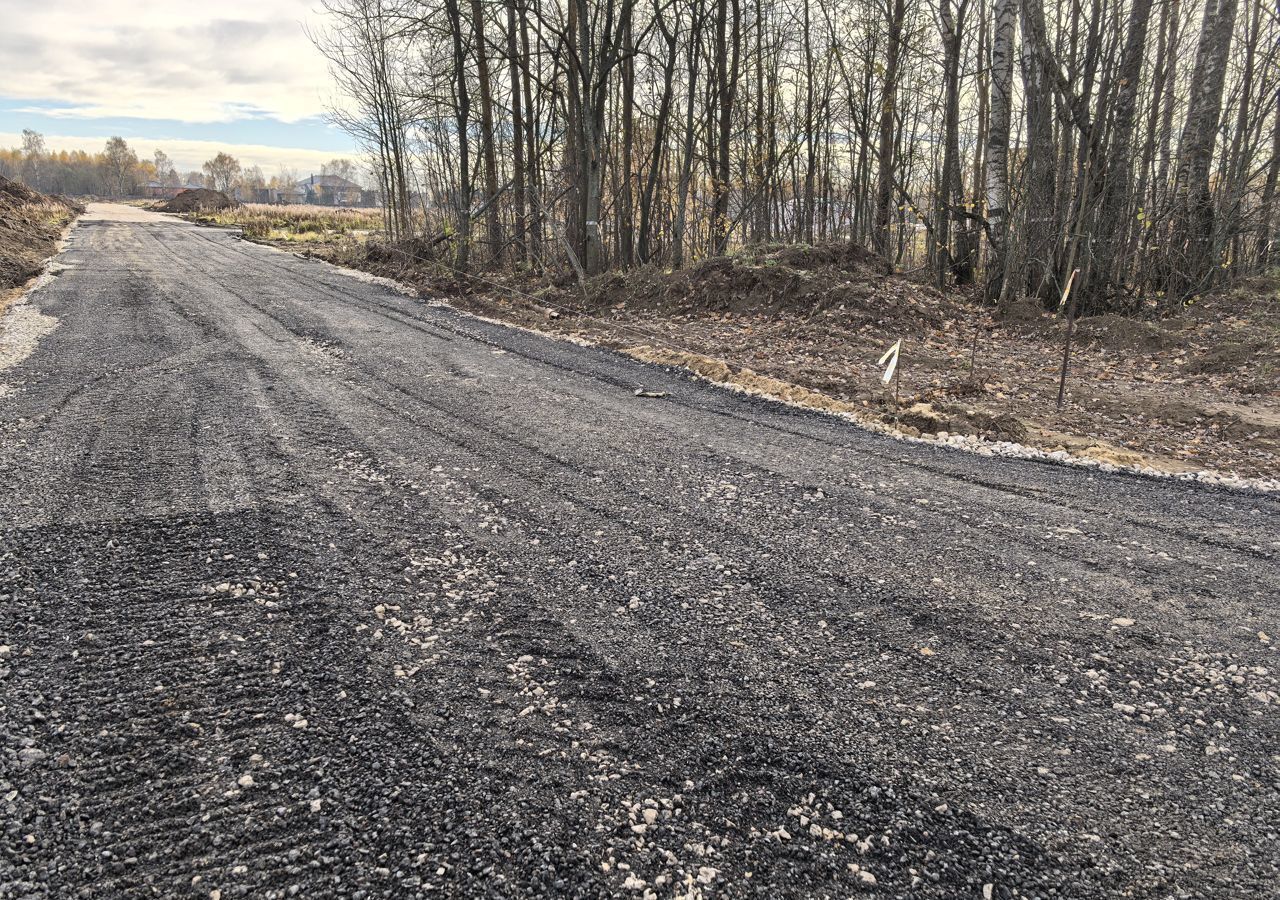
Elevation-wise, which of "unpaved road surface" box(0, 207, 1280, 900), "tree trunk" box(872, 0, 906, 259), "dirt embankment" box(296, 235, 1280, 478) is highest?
"tree trunk" box(872, 0, 906, 259)

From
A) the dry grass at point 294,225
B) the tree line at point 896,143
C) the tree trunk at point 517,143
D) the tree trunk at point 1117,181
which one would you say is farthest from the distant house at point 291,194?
the tree trunk at point 1117,181

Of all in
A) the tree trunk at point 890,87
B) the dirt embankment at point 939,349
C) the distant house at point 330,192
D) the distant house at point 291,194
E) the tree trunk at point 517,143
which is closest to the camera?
the dirt embankment at point 939,349

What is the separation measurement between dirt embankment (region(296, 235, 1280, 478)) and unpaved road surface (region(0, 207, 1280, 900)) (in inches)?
57.5

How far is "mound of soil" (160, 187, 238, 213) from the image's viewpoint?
56.2m

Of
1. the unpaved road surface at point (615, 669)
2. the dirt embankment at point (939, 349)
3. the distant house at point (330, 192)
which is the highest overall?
the distant house at point (330, 192)

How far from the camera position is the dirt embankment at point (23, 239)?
15239 mm

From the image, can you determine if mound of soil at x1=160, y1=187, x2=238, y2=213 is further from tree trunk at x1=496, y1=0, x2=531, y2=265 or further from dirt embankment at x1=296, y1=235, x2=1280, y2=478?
dirt embankment at x1=296, y1=235, x2=1280, y2=478

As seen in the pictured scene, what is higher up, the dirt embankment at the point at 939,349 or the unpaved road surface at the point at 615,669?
the dirt embankment at the point at 939,349

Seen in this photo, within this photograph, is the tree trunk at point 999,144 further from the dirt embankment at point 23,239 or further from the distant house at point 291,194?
the distant house at point 291,194

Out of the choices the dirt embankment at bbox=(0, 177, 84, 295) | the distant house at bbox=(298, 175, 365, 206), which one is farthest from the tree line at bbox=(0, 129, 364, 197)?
the dirt embankment at bbox=(0, 177, 84, 295)

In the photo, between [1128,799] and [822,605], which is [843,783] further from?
[822,605]

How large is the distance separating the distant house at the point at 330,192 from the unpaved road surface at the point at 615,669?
324 ft

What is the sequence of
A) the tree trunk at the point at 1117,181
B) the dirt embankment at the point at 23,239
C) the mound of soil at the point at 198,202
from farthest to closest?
the mound of soil at the point at 198,202 → the dirt embankment at the point at 23,239 → the tree trunk at the point at 1117,181

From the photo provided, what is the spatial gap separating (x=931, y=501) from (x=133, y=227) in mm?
39395
